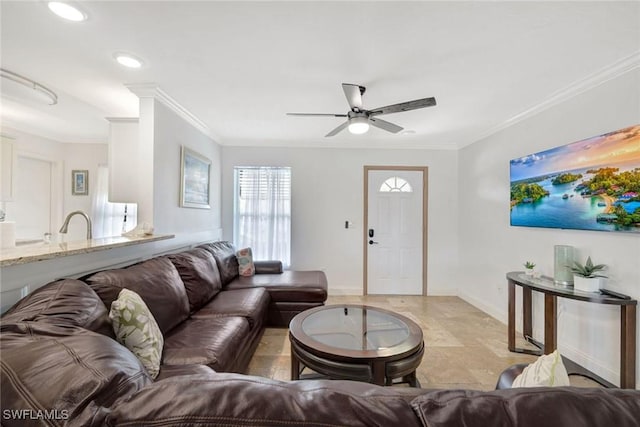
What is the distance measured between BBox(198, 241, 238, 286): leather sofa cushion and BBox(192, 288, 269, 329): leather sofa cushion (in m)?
0.29

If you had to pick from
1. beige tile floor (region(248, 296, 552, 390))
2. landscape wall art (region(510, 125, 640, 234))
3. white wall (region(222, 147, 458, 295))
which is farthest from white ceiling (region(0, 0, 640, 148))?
beige tile floor (region(248, 296, 552, 390))

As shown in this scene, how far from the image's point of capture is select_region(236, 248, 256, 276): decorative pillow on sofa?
11.5 ft

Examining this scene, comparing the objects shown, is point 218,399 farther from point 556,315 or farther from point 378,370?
point 556,315

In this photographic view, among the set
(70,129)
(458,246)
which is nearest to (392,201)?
(458,246)

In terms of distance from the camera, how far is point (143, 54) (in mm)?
1899

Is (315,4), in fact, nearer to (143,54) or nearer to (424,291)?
(143,54)

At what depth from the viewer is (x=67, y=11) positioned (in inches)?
58.0

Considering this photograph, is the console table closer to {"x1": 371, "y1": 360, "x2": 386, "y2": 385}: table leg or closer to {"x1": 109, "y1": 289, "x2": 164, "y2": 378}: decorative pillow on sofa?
{"x1": 371, "y1": 360, "x2": 386, "y2": 385}: table leg

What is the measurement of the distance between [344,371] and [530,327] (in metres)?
2.42

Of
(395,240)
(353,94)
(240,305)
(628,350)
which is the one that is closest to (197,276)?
(240,305)

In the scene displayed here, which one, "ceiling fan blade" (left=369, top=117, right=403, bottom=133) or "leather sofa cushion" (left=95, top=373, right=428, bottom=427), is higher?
"ceiling fan blade" (left=369, top=117, right=403, bottom=133)

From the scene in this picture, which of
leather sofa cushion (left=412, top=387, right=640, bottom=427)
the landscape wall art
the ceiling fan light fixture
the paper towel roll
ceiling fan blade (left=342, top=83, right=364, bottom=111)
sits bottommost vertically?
leather sofa cushion (left=412, top=387, right=640, bottom=427)

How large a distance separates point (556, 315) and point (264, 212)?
3.70 m

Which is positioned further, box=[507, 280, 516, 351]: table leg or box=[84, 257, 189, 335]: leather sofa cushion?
box=[507, 280, 516, 351]: table leg
